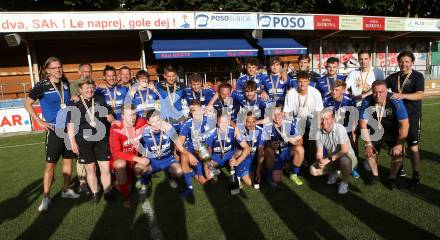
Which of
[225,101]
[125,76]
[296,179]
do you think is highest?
[125,76]

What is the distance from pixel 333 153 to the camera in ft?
15.3

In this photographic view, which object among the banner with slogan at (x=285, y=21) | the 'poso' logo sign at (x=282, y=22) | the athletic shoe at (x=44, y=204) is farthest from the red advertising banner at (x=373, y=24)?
the athletic shoe at (x=44, y=204)

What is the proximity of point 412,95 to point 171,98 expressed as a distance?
3865 millimetres

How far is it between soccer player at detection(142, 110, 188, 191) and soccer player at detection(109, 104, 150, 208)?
15 centimetres

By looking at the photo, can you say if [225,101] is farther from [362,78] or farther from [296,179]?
[362,78]

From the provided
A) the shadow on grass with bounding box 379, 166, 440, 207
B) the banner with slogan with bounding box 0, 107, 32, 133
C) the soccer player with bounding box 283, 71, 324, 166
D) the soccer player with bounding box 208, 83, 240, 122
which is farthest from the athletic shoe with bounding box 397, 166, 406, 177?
the banner with slogan with bounding box 0, 107, 32, 133

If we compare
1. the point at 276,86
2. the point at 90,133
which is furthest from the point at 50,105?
the point at 276,86

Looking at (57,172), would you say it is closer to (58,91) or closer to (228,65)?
(58,91)

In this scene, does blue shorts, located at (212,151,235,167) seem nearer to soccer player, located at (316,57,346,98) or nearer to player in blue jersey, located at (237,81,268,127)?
player in blue jersey, located at (237,81,268,127)

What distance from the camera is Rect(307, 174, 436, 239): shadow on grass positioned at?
10.5 ft

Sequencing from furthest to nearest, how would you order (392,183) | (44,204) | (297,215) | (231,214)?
(392,183) < (44,204) < (231,214) < (297,215)

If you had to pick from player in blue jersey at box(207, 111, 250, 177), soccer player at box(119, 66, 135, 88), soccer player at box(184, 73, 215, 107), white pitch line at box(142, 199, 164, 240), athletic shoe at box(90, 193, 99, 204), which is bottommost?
white pitch line at box(142, 199, 164, 240)

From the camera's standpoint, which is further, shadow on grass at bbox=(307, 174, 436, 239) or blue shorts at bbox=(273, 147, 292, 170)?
blue shorts at bbox=(273, 147, 292, 170)

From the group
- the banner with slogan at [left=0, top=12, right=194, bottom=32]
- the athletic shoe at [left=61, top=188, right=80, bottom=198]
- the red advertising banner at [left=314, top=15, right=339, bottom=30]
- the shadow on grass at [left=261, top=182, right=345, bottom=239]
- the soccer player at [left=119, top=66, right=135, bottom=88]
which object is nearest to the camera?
the shadow on grass at [left=261, top=182, right=345, bottom=239]
